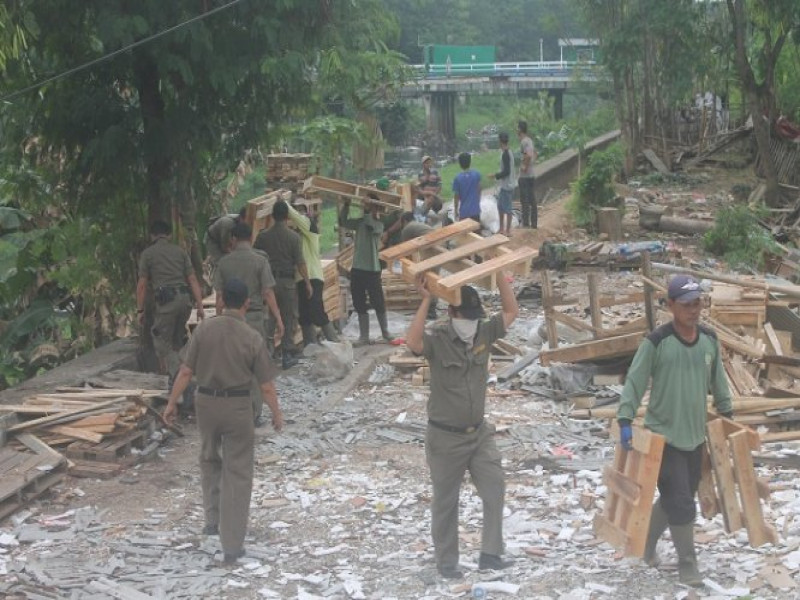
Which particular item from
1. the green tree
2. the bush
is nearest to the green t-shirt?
the bush

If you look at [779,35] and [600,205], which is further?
[779,35]

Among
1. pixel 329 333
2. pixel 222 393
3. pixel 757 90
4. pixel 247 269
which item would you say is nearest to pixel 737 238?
pixel 757 90

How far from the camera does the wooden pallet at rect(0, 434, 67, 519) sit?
8625mm

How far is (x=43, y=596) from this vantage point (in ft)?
24.0

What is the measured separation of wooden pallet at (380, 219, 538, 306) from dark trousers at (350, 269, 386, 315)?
5.15m

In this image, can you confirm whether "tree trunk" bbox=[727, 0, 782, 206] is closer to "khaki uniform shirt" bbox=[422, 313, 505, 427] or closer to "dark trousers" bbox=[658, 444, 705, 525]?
"khaki uniform shirt" bbox=[422, 313, 505, 427]

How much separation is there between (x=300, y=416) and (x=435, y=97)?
67.4m

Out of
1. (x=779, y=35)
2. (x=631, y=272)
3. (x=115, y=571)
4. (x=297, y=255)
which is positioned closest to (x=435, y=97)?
(x=779, y=35)

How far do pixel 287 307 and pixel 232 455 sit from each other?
17.4 ft

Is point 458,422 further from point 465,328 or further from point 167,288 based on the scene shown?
point 167,288

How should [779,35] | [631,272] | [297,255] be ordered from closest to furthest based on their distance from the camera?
1. [297,255]
2. [631,272]
3. [779,35]

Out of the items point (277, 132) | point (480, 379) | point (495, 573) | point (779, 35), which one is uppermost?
point (779, 35)

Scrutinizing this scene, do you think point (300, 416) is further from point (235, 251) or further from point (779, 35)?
point (779, 35)

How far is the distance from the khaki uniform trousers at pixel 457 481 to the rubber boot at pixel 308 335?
20.7 ft
